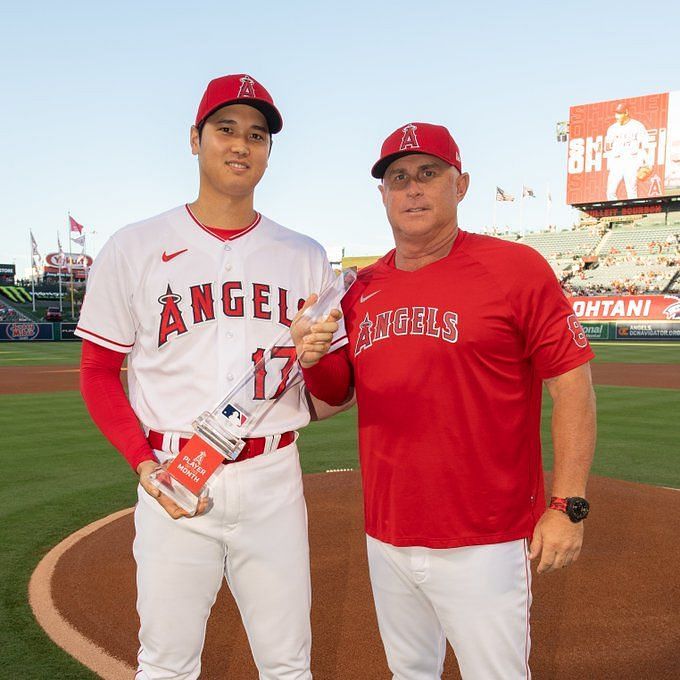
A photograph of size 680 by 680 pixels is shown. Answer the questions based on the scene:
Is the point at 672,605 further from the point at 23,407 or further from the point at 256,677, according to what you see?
the point at 23,407

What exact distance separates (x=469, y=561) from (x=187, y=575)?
0.97m

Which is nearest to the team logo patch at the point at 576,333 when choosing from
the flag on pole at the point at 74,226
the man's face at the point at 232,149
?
the man's face at the point at 232,149

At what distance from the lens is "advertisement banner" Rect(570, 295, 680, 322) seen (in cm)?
3478

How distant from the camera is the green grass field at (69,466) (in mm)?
3980

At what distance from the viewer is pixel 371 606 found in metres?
4.21

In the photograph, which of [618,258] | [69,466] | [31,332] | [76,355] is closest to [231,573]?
[69,466]

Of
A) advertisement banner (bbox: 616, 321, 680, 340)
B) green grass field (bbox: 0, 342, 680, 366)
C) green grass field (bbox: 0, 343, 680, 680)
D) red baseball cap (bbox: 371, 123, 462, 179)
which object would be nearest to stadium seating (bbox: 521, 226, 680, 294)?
advertisement banner (bbox: 616, 321, 680, 340)

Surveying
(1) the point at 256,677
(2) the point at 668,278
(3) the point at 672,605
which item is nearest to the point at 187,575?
(1) the point at 256,677

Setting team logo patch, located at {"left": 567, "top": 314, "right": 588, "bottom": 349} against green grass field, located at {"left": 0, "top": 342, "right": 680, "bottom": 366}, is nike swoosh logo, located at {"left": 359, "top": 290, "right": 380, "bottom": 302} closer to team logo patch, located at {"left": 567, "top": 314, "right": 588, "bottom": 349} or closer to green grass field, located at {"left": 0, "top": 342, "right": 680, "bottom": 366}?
team logo patch, located at {"left": 567, "top": 314, "right": 588, "bottom": 349}

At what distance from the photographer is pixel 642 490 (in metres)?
6.82

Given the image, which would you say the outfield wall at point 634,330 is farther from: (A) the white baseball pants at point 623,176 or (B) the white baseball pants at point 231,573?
(B) the white baseball pants at point 231,573

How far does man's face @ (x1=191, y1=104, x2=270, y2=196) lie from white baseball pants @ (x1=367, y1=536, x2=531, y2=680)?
1.45m

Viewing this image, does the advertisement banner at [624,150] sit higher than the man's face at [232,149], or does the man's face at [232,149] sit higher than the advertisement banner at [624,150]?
the advertisement banner at [624,150]

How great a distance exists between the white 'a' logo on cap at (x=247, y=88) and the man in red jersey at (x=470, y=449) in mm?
693
